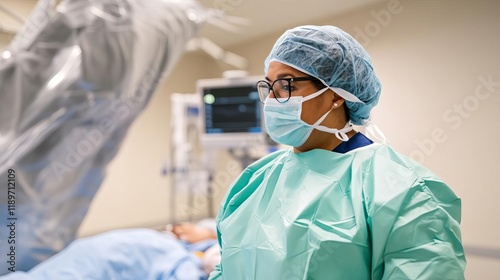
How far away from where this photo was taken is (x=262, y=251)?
89cm

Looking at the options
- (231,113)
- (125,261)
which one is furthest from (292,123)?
(231,113)

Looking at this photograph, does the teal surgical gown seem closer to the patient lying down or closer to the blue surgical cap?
the blue surgical cap

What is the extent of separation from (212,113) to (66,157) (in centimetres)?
112

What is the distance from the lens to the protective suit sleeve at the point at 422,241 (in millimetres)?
756

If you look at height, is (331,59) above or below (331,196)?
above

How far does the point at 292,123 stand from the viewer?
0.99 m

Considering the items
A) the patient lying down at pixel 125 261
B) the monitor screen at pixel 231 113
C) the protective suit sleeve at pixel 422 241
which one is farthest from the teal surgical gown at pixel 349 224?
the monitor screen at pixel 231 113

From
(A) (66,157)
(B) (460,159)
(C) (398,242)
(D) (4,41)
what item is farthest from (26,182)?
(B) (460,159)
